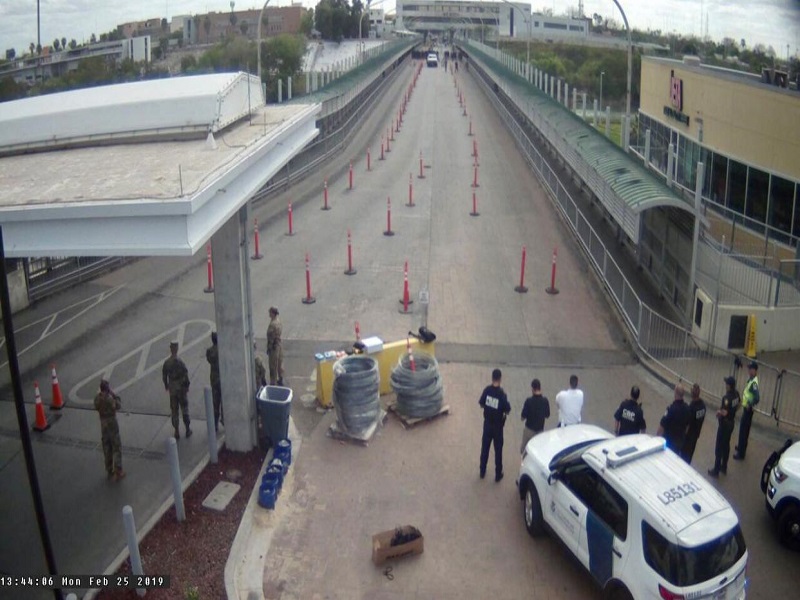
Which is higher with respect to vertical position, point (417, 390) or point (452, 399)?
point (417, 390)

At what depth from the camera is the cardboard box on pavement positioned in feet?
28.3

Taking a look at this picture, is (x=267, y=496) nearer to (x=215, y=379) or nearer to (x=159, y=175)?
(x=215, y=379)

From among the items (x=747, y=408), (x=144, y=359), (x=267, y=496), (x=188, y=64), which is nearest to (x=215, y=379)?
(x=267, y=496)

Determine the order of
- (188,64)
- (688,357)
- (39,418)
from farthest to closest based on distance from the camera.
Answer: (188,64), (688,357), (39,418)

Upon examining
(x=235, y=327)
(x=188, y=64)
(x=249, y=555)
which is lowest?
(x=249, y=555)

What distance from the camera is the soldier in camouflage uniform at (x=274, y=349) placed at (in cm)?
1276

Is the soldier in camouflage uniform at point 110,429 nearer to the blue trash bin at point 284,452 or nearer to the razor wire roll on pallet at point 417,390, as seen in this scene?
the blue trash bin at point 284,452

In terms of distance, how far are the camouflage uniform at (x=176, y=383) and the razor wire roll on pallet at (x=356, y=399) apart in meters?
1.99

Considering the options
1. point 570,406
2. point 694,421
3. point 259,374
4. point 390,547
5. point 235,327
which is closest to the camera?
point 390,547

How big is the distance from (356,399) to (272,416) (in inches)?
47.5

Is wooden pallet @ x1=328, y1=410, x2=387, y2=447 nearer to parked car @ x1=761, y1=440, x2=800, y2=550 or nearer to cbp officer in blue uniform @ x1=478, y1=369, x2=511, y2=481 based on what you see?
cbp officer in blue uniform @ x1=478, y1=369, x2=511, y2=481

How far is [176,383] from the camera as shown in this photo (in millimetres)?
11055

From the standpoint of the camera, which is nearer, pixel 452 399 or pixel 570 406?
pixel 570 406

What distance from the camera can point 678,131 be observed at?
86.2ft
